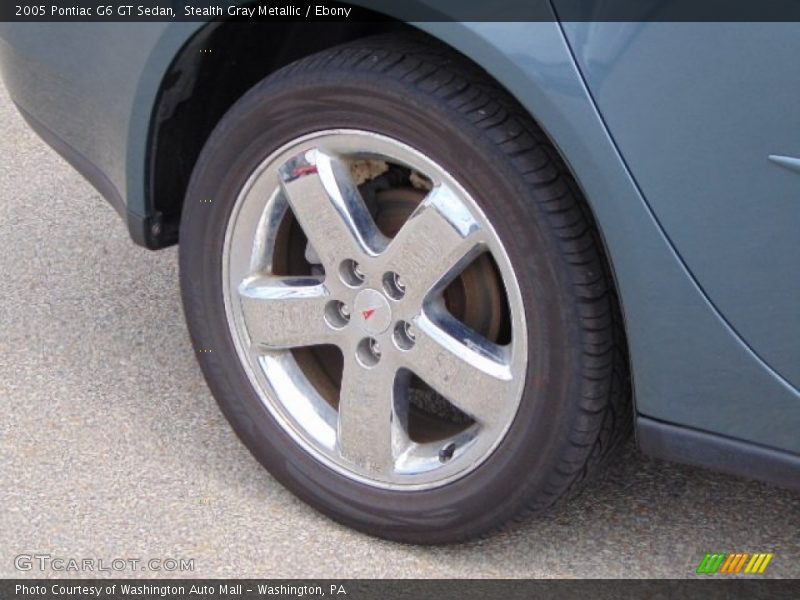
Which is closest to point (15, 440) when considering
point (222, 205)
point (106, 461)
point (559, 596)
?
point (106, 461)

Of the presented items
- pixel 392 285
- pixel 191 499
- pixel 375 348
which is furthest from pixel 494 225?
pixel 191 499

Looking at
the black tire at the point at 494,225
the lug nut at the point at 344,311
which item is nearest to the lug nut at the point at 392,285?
the lug nut at the point at 344,311

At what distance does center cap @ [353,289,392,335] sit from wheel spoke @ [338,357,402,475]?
8cm

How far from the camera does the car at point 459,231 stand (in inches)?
74.9

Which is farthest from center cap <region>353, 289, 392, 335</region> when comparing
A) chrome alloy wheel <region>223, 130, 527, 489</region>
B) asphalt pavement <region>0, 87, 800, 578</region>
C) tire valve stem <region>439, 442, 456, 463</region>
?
asphalt pavement <region>0, 87, 800, 578</region>

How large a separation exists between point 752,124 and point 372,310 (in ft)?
2.60

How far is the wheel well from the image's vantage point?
2512 mm

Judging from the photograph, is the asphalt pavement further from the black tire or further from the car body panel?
the car body panel

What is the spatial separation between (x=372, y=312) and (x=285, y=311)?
0.22 meters

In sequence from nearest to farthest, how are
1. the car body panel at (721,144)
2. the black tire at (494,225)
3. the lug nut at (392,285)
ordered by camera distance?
the car body panel at (721,144) < the black tire at (494,225) < the lug nut at (392,285)

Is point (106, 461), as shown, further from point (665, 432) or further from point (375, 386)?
point (665, 432)

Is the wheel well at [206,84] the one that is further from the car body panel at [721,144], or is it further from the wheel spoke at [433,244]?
the car body panel at [721,144]

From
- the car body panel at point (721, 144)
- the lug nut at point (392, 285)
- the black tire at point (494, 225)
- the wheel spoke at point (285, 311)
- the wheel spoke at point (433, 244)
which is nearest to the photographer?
the car body panel at point (721, 144)

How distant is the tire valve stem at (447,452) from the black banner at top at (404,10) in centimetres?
75
